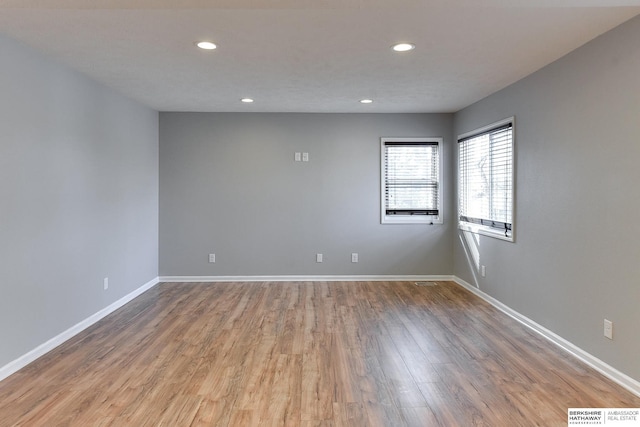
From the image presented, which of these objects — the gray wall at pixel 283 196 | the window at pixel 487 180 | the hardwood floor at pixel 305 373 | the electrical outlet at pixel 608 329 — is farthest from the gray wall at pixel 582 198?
the gray wall at pixel 283 196

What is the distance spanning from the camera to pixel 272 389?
257 centimetres

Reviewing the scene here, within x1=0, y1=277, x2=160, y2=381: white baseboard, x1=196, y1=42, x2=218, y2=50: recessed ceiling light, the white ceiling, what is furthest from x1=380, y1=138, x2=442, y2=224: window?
x1=0, y1=277, x2=160, y2=381: white baseboard

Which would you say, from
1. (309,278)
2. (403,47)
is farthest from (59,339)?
(403,47)

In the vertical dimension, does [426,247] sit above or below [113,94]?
below

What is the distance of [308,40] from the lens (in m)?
2.90

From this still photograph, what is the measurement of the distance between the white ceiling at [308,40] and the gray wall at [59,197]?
0.29m

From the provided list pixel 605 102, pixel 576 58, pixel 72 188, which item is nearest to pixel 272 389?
pixel 72 188

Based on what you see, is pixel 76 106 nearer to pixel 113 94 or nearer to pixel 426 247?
pixel 113 94

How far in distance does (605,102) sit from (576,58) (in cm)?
51

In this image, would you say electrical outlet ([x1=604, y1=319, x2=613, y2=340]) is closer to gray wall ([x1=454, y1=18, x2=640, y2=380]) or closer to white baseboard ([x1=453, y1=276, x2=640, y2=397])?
gray wall ([x1=454, y1=18, x2=640, y2=380])

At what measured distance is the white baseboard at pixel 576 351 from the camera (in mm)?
2586

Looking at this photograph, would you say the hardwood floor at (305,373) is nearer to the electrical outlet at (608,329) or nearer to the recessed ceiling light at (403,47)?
the electrical outlet at (608,329)

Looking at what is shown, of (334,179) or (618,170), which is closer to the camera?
(618,170)

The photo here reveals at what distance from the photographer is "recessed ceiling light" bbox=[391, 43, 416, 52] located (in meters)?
2.99
